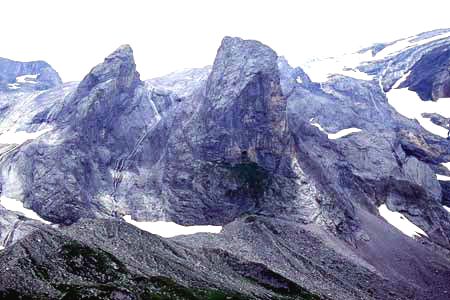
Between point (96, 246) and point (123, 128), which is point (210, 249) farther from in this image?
point (123, 128)

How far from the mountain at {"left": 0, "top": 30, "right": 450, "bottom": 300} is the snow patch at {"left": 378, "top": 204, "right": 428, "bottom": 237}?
0.58 m

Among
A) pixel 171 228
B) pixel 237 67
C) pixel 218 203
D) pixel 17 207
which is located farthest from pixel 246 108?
pixel 17 207

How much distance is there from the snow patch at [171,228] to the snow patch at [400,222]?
169 feet

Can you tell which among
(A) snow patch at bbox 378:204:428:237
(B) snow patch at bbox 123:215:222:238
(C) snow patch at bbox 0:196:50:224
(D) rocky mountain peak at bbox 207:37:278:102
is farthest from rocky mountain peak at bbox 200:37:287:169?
(C) snow patch at bbox 0:196:50:224

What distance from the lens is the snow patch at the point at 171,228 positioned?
139m

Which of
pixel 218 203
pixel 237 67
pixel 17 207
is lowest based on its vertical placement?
pixel 218 203

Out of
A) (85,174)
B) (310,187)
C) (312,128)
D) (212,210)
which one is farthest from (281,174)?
(85,174)

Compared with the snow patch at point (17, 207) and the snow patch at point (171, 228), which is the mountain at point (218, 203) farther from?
the snow patch at point (171, 228)

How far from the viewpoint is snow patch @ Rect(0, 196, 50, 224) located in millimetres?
150000

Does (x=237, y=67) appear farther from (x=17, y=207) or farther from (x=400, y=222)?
(x=17, y=207)

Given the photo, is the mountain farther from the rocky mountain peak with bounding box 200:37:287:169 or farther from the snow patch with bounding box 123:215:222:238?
the snow patch with bounding box 123:215:222:238

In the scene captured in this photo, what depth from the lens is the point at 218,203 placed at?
5861 inches

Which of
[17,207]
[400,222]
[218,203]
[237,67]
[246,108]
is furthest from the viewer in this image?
[237,67]

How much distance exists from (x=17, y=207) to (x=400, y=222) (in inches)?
4327
